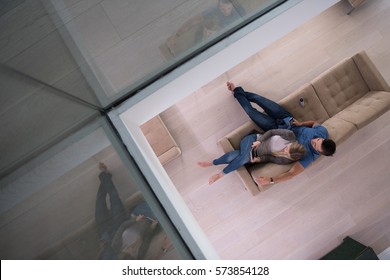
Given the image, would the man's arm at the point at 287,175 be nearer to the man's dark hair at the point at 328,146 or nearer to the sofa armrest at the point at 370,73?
the man's dark hair at the point at 328,146

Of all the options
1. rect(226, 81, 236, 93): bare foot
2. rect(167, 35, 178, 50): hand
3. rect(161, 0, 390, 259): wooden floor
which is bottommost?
rect(161, 0, 390, 259): wooden floor

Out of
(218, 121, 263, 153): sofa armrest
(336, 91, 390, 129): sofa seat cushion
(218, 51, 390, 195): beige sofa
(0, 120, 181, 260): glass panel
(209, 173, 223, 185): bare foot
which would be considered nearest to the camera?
(0, 120, 181, 260): glass panel

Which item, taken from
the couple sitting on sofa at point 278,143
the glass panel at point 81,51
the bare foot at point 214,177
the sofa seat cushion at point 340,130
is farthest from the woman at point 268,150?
the glass panel at point 81,51

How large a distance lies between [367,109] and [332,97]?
1.33 feet

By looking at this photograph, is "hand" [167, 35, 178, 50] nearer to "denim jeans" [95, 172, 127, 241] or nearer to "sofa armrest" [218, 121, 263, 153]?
"denim jeans" [95, 172, 127, 241]

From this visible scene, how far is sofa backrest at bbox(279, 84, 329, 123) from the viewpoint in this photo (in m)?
3.13

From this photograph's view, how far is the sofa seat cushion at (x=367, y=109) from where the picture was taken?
2.82m

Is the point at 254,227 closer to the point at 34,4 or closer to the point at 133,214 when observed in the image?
the point at 133,214

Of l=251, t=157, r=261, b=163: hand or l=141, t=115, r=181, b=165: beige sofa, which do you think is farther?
l=141, t=115, r=181, b=165: beige sofa

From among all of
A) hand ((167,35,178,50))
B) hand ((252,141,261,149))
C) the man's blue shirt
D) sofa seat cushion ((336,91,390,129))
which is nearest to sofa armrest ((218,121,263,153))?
hand ((252,141,261,149))

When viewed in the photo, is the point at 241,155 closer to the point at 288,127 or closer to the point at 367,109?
the point at 288,127

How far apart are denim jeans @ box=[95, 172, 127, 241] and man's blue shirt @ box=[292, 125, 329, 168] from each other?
181cm

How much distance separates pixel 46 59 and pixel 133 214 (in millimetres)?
842

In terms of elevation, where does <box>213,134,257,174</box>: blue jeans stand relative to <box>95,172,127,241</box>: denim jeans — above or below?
below
